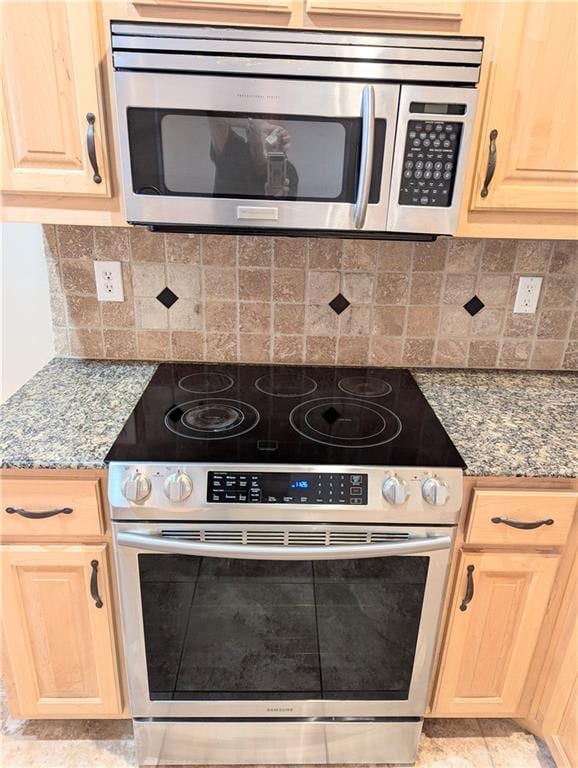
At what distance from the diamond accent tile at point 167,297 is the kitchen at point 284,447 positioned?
0.08 m

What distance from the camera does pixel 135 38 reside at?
1041 mm

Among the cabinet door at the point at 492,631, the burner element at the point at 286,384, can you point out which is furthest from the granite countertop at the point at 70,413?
the cabinet door at the point at 492,631

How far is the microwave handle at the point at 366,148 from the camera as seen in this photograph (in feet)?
3.52

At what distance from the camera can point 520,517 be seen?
121cm

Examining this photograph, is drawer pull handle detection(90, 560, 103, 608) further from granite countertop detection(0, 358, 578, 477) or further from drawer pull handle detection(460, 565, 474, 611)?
drawer pull handle detection(460, 565, 474, 611)

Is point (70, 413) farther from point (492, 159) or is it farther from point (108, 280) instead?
point (492, 159)

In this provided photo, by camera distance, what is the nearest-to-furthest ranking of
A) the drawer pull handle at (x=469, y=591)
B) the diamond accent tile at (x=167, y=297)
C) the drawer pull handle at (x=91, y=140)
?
the drawer pull handle at (x=91, y=140), the drawer pull handle at (x=469, y=591), the diamond accent tile at (x=167, y=297)

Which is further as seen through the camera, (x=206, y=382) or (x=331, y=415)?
(x=206, y=382)

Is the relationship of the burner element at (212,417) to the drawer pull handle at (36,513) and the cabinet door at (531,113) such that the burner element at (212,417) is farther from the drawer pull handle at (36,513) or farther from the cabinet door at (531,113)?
the cabinet door at (531,113)

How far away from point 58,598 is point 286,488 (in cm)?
66

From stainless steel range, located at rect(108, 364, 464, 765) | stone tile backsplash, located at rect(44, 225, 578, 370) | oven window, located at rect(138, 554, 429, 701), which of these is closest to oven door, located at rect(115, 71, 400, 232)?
stone tile backsplash, located at rect(44, 225, 578, 370)

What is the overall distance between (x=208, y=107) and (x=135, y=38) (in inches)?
7.4

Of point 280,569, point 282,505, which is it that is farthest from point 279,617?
point 282,505

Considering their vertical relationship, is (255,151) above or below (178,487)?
above
